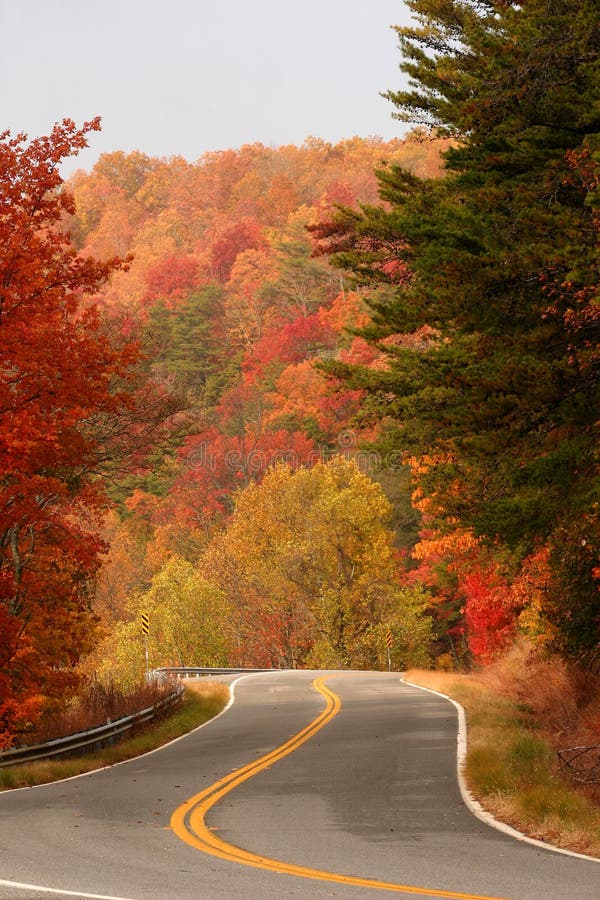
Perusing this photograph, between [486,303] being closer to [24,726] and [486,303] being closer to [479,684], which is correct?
[24,726]

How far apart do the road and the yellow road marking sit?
0.08 ft

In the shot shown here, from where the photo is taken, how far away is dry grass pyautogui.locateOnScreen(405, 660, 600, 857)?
11.8m

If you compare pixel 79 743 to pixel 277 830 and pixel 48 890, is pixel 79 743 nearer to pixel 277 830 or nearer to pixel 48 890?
pixel 277 830

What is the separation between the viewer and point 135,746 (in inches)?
857

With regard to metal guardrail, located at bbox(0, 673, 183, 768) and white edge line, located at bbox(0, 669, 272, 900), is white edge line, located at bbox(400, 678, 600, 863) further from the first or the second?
metal guardrail, located at bbox(0, 673, 183, 768)

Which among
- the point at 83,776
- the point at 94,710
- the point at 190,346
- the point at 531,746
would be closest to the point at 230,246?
the point at 190,346

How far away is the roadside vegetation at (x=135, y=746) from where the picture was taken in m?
17.8

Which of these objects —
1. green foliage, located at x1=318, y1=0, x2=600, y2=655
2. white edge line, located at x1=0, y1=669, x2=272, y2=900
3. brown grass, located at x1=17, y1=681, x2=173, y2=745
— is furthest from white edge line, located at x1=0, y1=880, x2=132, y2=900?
brown grass, located at x1=17, y1=681, x2=173, y2=745

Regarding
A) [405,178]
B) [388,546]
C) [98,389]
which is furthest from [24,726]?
[388,546]

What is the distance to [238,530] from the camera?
6406 centimetres

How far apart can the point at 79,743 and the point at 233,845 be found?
999cm

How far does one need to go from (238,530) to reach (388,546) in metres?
9.30

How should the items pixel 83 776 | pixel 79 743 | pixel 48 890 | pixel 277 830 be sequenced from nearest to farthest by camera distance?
1. pixel 48 890
2. pixel 277 830
3. pixel 83 776
4. pixel 79 743

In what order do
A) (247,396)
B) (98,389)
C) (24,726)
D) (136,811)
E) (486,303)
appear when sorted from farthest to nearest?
1. (247,396)
2. (24,726)
3. (98,389)
4. (486,303)
5. (136,811)
